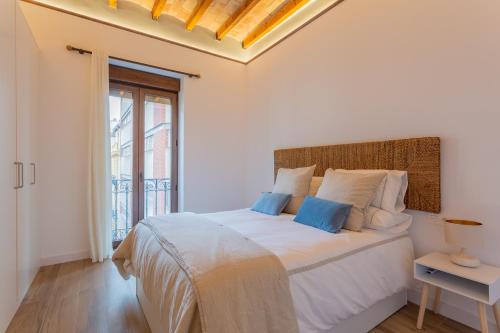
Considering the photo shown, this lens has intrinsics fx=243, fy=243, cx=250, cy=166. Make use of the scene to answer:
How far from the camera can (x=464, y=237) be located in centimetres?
156

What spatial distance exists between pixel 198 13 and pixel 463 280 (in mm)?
3846

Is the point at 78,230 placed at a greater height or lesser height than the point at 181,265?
lesser

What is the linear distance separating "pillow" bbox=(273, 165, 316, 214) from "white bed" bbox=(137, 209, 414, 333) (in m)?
0.50

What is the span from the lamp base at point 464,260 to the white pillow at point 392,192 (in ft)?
1.49

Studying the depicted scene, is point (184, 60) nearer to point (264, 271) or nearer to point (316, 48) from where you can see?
point (316, 48)

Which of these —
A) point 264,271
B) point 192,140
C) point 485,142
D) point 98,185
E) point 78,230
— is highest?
point 192,140

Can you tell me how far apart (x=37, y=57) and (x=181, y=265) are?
9.50 ft

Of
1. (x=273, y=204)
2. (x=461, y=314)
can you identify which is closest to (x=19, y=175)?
(x=273, y=204)

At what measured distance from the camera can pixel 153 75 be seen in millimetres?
3539

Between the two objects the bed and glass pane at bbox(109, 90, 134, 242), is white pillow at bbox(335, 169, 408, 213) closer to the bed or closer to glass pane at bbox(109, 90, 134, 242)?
the bed

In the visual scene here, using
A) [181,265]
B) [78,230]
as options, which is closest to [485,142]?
[181,265]

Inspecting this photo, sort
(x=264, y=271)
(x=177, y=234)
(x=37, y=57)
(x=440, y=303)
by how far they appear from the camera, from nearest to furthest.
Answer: (x=264, y=271) → (x=177, y=234) → (x=440, y=303) → (x=37, y=57)

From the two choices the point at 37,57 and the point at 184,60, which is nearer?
the point at 37,57

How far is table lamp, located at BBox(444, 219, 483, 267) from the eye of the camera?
60.1 inches
